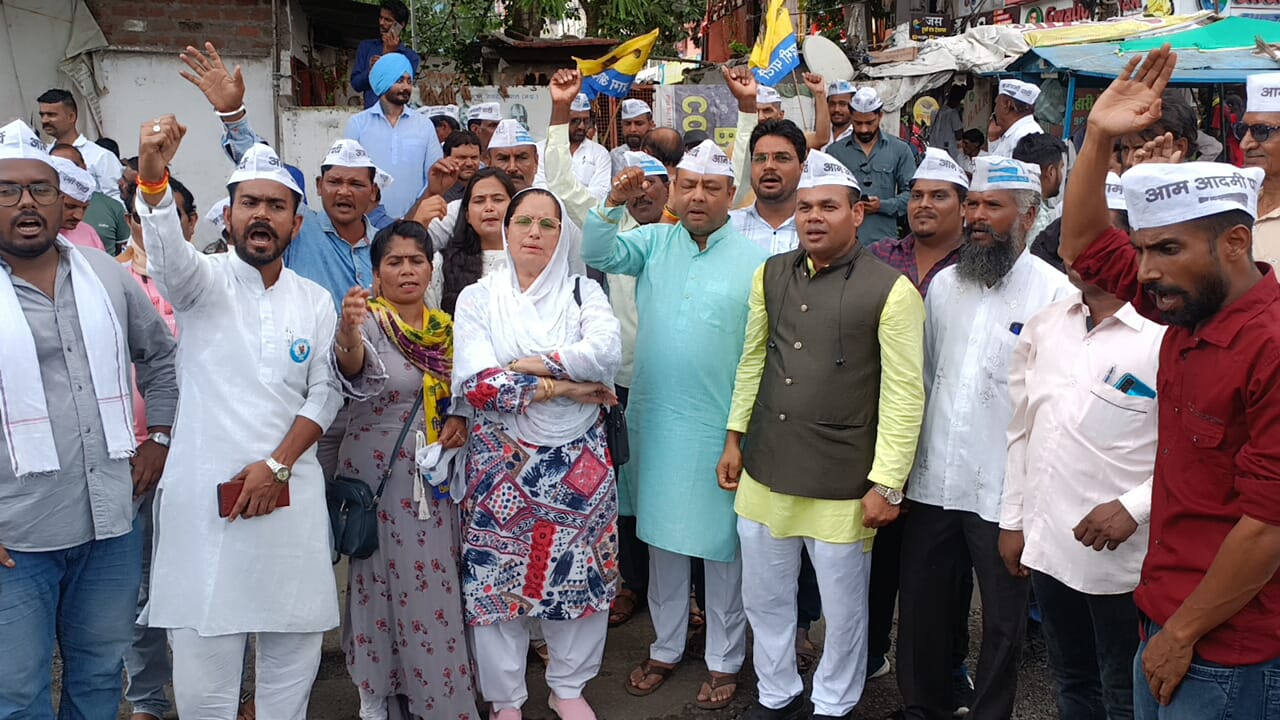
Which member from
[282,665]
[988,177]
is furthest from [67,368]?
[988,177]

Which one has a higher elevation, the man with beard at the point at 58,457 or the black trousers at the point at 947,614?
the man with beard at the point at 58,457

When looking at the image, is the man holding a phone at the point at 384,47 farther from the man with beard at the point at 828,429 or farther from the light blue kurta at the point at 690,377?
the man with beard at the point at 828,429

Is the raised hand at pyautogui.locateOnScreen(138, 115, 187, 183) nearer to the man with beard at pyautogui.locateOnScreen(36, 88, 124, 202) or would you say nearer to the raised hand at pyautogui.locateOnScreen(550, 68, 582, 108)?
the raised hand at pyautogui.locateOnScreen(550, 68, 582, 108)

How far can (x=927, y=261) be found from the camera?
4.28 meters

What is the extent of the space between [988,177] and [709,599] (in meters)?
2.14

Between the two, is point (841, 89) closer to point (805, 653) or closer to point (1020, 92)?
point (1020, 92)

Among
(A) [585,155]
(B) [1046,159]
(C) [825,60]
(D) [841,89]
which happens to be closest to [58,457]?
(A) [585,155]

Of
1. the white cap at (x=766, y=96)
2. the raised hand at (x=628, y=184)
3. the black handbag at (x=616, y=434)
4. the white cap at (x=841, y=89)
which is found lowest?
the black handbag at (x=616, y=434)

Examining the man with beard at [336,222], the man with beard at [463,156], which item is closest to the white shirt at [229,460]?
the man with beard at [336,222]

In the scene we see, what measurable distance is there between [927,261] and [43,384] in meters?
3.34

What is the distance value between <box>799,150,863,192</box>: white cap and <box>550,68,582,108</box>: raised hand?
4.20ft

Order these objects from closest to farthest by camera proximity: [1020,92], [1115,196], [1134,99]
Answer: [1134,99], [1115,196], [1020,92]

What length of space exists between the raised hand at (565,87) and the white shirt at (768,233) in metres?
0.95

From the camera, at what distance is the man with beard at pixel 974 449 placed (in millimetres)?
3727
